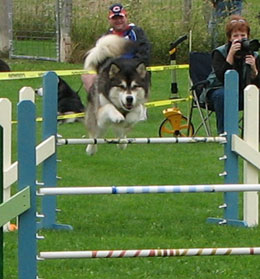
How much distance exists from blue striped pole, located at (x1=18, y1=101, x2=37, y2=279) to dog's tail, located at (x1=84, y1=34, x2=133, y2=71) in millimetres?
3768

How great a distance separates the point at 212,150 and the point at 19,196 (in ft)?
21.5

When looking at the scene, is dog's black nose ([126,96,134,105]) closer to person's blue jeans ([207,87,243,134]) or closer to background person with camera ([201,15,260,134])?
background person with camera ([201,15,260,134])

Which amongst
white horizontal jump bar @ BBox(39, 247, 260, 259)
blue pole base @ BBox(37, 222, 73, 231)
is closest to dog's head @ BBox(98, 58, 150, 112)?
blue pole base @ BBox(37, 222, 73, 231)

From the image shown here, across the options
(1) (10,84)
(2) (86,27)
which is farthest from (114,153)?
(2) (86,27)

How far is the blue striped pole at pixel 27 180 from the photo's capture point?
16.2 ft

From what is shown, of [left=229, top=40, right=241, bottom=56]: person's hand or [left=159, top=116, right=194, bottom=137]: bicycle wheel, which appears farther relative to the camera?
[left=159, top=116, right=194, bottom=137]: bicycle wheel

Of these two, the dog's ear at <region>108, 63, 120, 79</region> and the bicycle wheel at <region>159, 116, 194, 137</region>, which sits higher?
the dog's ear at <region>108, 63, 120, 79</region>

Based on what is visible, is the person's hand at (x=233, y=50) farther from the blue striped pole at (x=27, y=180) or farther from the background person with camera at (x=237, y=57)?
the blue striped pole at (x=27, y=180)

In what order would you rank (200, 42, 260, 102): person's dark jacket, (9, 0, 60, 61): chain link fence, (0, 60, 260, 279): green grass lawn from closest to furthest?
(0, 60, 260, 279): green grass lawn → (200, 42, 260, 102): person's dark jacket → (9, 0, 60, 61): chain link fence

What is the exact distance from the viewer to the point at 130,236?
7.21 metres

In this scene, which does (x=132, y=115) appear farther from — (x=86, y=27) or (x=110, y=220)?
(x=86, y=27)

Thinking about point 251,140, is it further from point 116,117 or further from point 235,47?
point 235,47

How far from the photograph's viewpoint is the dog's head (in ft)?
27.7

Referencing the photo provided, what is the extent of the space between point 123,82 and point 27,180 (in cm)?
365
